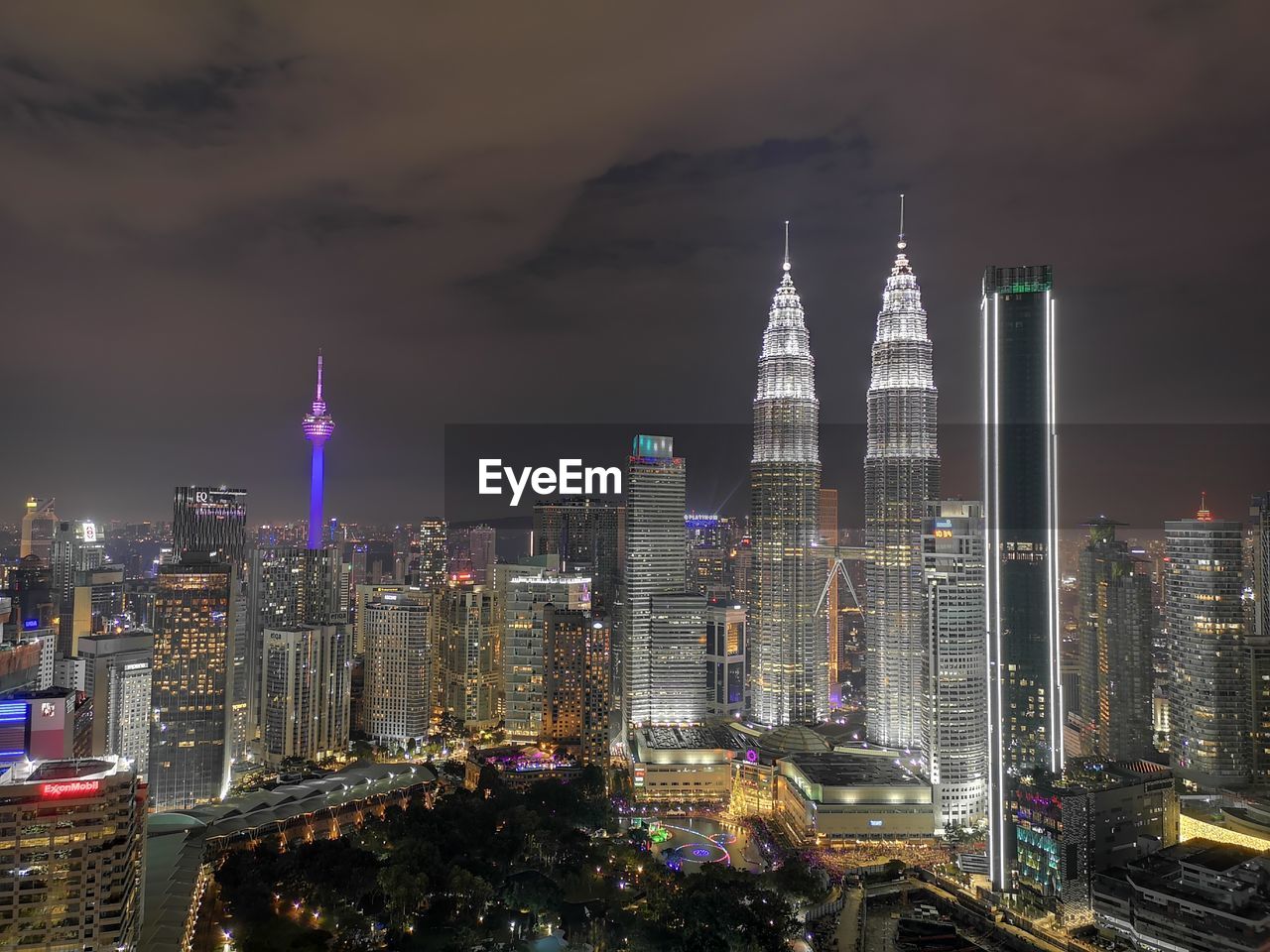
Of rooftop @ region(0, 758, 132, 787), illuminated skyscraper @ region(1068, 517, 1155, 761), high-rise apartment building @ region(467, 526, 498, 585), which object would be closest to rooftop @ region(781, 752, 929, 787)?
illuminated skyscraper @ region(1068, 517, 1155, 761)

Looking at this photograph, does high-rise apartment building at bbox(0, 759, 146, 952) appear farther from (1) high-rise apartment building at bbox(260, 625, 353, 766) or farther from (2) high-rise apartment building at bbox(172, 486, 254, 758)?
(2) high-rise apartment building at bbox(172, 486, 254, 758)

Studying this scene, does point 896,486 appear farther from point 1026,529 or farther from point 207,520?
point 207,520

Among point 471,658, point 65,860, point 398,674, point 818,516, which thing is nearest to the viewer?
point 65,860

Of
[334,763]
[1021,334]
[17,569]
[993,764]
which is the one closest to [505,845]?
[993,764]

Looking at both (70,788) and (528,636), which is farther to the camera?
(528,636)

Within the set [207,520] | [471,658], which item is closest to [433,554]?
[471,658]

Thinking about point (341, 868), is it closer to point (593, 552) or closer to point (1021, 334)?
point (1021, 334)

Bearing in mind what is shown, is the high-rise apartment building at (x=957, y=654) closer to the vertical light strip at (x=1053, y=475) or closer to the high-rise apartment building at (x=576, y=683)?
the vertical light strip at (x=1053, y=475)
